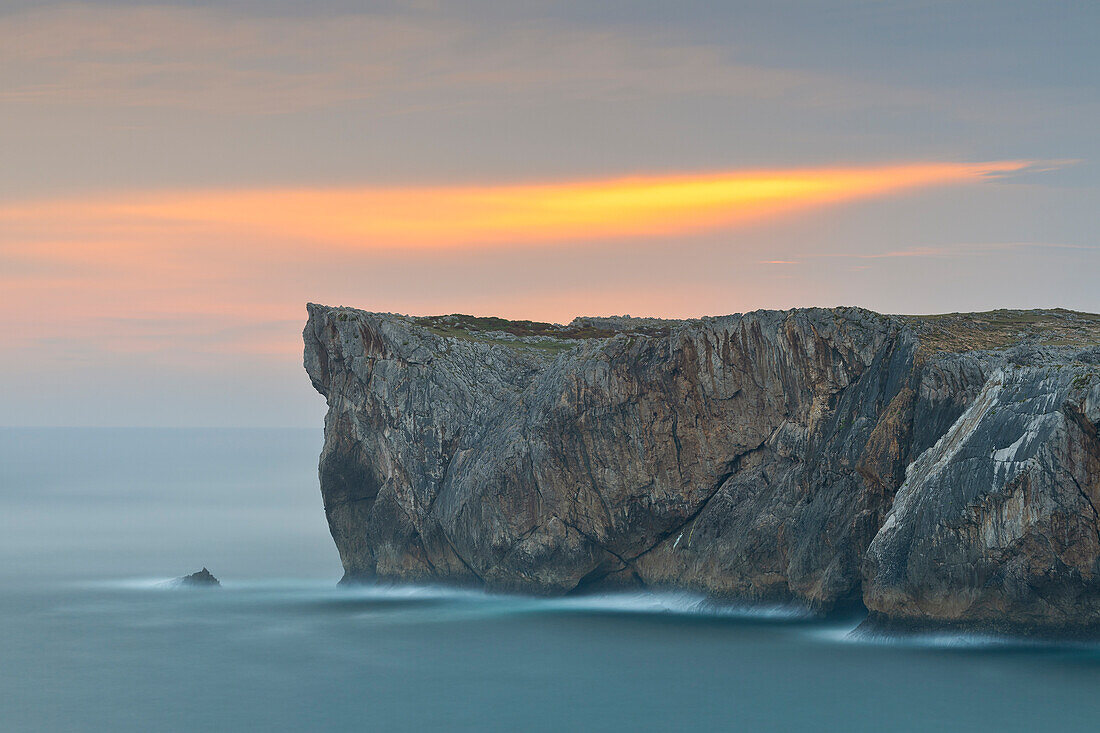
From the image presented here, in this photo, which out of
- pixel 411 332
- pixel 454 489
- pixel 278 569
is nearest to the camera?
pixel 454 489

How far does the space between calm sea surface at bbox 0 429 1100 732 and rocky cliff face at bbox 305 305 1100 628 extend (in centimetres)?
279

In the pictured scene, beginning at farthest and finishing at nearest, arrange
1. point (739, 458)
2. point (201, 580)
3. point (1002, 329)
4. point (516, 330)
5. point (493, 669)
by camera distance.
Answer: point (201, 580) → point (516, 330) → point (739, 458) → point (1002, 329) → point (493, 669)

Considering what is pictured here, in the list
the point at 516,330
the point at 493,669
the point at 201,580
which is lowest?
the point at 493,669

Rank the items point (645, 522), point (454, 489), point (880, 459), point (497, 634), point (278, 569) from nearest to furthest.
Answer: point (880, 459), point (497, 634), point (645, 522), point (454, 489), point (278, 569)

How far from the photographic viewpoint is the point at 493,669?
78.6m

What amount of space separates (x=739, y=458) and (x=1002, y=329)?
1733cm

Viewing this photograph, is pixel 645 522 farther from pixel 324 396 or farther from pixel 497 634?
pixel 324 396

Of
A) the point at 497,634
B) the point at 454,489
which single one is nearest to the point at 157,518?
the point at 454,489

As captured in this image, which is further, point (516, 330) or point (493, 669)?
point (516, 330)

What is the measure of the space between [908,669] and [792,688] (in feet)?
18.2

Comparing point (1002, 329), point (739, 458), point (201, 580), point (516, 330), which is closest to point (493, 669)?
point (739, 458)

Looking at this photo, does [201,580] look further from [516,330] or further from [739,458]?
[739,458]

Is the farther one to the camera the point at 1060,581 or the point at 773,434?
the point at 773,434

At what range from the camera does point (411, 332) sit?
109m
